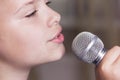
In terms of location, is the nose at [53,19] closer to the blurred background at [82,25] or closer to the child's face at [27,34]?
the child's face at [27,34]

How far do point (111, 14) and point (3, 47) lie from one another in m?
1.28

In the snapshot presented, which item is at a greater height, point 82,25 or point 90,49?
point 90,49

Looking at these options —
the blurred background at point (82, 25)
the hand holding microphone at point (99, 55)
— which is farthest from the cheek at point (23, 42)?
the blurred background at point (82, 25)

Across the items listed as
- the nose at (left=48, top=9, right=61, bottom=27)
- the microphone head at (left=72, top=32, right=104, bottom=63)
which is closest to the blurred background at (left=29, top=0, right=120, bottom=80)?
the nose at (left=48, top=9, right=61, bottom=27)

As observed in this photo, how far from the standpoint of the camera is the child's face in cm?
99

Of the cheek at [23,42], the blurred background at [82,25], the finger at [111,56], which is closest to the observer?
the finger at [111,56]

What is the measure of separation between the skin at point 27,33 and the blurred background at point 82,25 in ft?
3.59

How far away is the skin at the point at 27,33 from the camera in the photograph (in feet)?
3.26

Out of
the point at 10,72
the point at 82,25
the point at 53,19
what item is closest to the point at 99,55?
the point at 53,19

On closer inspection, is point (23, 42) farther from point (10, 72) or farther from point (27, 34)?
point (10, 72)

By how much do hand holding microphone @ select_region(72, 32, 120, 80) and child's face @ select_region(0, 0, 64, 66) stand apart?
0.10 metres

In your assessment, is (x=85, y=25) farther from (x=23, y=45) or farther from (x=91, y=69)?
(x=23, y=45)

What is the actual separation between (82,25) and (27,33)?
1.33m

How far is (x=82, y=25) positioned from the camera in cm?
230
